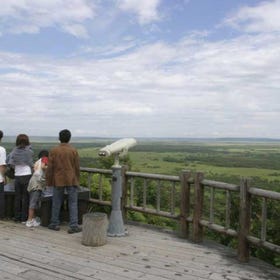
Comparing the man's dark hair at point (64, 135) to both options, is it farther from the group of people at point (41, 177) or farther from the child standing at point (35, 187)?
the child standing at point (35, 187)

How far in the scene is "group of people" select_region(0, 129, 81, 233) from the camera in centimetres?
643

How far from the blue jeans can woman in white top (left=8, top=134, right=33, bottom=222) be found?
2.52ft

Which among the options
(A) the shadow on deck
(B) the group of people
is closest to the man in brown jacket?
(B) the group of people

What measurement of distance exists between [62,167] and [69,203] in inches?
24.5

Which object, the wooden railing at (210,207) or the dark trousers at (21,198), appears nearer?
the wooden railing at (210,207)

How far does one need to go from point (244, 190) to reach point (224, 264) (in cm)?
95

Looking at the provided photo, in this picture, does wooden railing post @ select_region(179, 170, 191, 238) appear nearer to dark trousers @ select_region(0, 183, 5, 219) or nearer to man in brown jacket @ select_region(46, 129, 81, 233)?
man in brown jacket @ select_region(46, 129, 81, 233)

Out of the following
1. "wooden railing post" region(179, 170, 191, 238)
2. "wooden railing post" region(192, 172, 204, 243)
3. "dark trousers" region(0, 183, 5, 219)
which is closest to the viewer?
"wooden railing post" region(192, 172, 204, 243)

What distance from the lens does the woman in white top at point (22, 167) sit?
6.99 meters

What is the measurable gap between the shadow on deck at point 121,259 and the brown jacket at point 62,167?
2.66 ft

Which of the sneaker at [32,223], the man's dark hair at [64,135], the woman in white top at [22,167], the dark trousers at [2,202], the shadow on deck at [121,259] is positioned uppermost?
the man's dark hair at [64,135]

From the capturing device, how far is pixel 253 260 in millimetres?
5293

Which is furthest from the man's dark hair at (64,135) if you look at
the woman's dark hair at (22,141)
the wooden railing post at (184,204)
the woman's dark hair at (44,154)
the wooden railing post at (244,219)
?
the wooden railing post at (244,219)

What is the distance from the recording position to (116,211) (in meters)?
6.39
